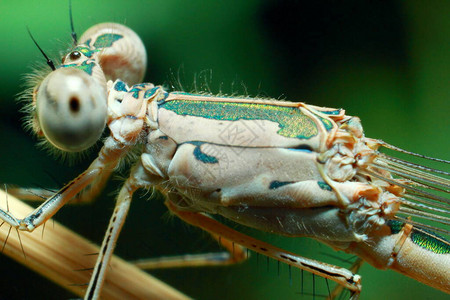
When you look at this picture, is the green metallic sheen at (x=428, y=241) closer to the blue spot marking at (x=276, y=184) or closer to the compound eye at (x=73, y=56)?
the blue spot marking at (x=276, y=184)

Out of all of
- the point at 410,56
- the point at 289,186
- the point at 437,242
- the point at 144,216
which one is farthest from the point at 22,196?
the point at 410,56

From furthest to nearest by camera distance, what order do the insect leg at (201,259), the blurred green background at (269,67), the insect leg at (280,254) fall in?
the insect leg at (201,259) < the blurred green background at (269,67) < the insect leg at (280,254)

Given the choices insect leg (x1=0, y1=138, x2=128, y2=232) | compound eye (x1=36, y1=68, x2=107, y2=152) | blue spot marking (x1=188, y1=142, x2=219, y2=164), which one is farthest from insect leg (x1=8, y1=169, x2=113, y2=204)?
blue spot marking (x1=188, y1=142, x2=219, y2=164)

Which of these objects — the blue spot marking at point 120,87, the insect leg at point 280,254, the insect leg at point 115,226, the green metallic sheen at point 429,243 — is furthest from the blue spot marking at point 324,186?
the blue spot marking at point 120,87

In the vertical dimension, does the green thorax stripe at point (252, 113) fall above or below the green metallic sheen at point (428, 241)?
above

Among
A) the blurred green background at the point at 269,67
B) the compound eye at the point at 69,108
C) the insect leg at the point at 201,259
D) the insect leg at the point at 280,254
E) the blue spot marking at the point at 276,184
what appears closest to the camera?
the compound eye at the point at 69,108

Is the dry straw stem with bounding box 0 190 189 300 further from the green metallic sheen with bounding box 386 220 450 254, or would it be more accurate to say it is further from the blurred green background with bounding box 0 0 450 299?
the green metallic sheen with bounding box 386 220 450 254

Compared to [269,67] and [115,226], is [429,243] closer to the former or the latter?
[115,226]
